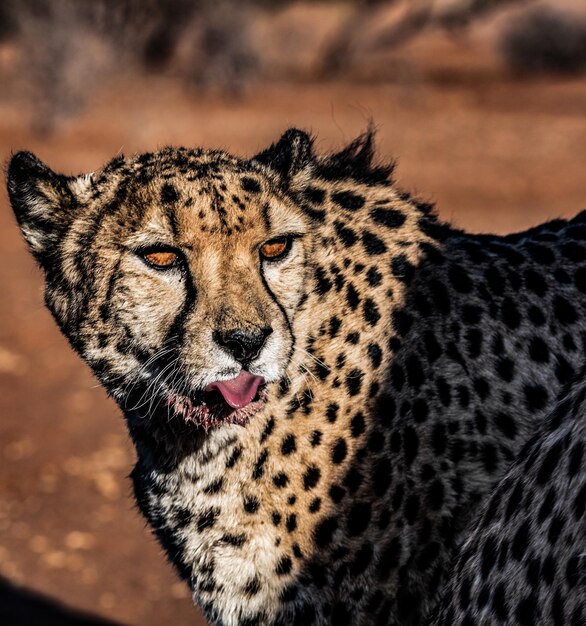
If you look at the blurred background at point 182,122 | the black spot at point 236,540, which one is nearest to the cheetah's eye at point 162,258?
the black spot at point 236,540

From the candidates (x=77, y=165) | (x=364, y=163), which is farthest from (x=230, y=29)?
(x=364, y=163)

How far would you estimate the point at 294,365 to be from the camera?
10.1 ft

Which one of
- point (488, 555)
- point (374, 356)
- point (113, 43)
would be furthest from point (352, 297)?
point (113, 43)

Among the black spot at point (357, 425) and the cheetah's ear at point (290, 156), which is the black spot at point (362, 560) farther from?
the cheetah's ear at point (290, 156)

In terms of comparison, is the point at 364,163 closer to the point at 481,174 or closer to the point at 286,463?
the point at 286,463

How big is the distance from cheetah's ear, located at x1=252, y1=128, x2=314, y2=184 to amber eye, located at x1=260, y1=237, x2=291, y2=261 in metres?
0.27

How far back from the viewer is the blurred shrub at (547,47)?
61.5 ft

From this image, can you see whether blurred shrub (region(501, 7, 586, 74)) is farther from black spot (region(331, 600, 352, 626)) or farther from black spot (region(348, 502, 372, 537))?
black spot (region(331, 600, 352, 626))

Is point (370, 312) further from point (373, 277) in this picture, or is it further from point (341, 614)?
point (341, 614)

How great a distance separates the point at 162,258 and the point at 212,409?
0.40 metres

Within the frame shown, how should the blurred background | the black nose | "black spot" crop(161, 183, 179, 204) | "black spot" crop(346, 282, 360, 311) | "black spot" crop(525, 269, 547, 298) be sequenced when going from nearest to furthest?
the black nose → "black spot" crop(161, 183, 179, 204) → "black spot" crop(346, 282, 360, 311) → "black spot" crop(525, 269, 547, 298) → the blurred background

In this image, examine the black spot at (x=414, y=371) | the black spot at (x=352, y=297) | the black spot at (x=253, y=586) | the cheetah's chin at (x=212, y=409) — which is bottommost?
the black spot at (x=253, y=586)

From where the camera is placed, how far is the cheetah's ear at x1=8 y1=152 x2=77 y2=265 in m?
3.21

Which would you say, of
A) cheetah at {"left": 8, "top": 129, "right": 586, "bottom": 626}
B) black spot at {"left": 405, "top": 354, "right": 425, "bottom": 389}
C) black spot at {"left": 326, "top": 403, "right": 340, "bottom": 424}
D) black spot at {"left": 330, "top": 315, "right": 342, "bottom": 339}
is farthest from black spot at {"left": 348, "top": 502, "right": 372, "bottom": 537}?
black spot at {"left": 330, "top": 315, "right": 342, "bottom": 339}
